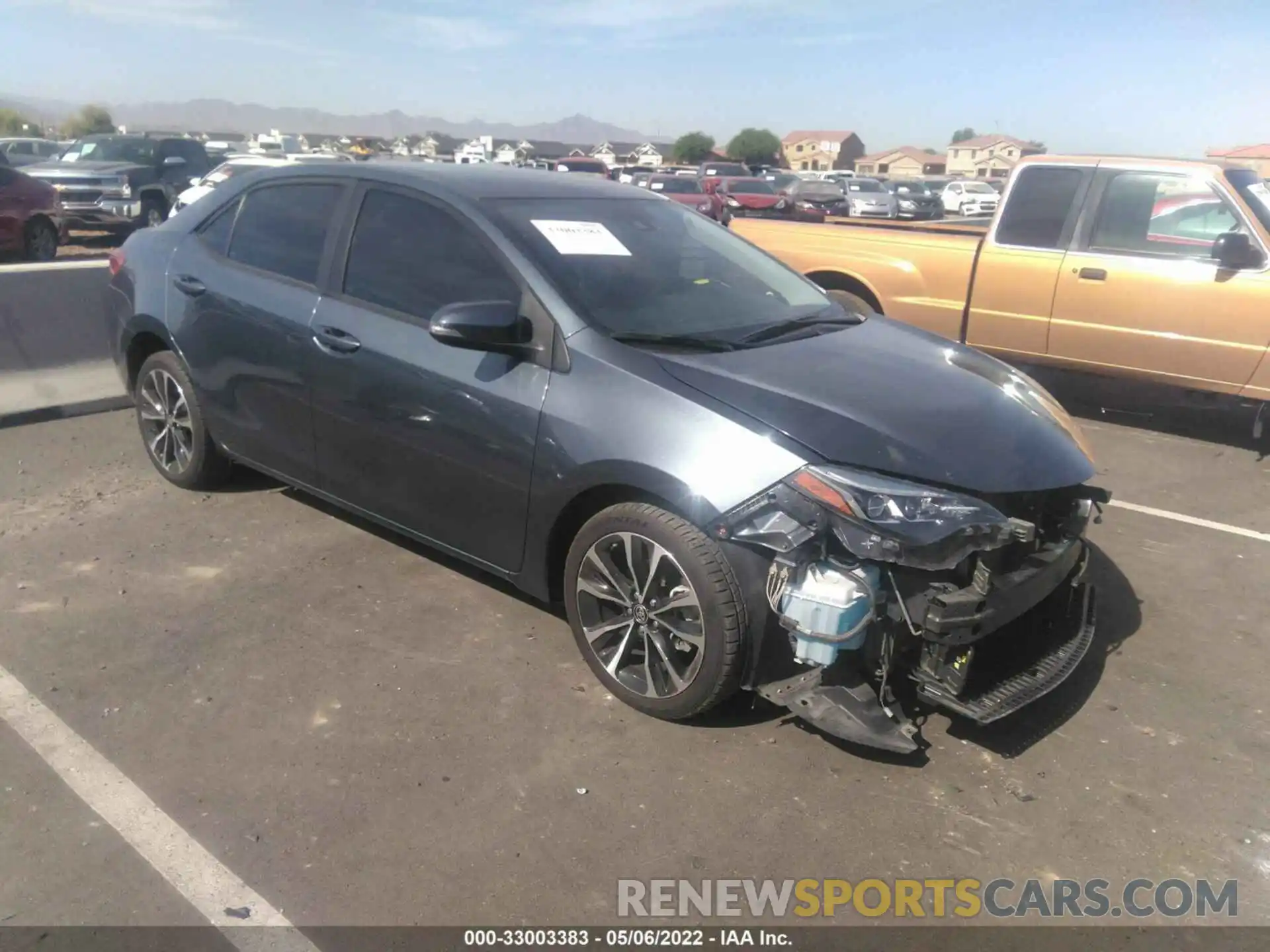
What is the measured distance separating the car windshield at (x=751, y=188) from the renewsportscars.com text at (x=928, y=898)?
28.4m

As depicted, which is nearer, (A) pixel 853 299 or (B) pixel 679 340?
(B) pixel 679 340

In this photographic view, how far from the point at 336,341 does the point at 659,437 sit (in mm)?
1639

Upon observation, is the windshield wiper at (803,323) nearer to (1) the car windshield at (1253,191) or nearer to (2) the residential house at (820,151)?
(1) the car windshield at (1253,191)

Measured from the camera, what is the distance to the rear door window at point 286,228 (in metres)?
4.28

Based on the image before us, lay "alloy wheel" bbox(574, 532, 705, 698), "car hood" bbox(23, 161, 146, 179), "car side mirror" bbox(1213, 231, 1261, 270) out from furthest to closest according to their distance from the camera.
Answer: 1. "car hood" bbox(23, 161, 146, 179)
2. "car side mirror" bbox(1213, 231, 1261, 270)
3. "alloy wheel" bbox(574, 532, 705, 698)

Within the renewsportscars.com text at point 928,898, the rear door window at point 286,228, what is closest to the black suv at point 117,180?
the rear door window at point 286,228

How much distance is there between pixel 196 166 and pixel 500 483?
71.1ft

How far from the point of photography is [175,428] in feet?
16.8

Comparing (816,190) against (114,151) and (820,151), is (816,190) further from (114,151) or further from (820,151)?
(820,151)

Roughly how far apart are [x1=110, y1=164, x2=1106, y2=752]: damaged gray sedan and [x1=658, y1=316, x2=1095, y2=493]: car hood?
0.01 m

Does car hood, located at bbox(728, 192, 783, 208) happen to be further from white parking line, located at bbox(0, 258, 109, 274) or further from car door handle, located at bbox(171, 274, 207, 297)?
car door handle, located at bbox(171, 274, 207, 297)

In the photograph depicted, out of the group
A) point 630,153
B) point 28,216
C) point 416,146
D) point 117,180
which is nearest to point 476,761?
point 28,216

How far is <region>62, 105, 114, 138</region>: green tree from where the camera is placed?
84.0 metres

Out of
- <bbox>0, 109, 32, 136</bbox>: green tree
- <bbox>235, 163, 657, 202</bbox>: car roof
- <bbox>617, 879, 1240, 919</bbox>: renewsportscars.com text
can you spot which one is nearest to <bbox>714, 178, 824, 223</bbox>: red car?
<bbox>235, 163, 657, 202</bbox>: car roof
